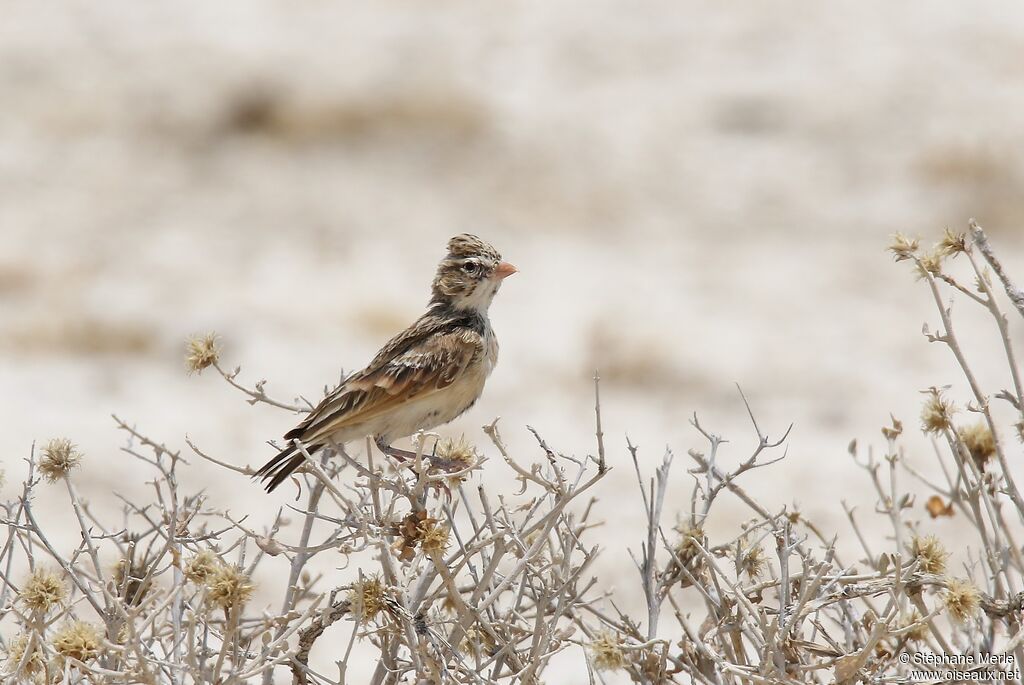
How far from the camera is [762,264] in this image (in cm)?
1561

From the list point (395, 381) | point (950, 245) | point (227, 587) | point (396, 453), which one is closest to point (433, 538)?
point (227, 587)

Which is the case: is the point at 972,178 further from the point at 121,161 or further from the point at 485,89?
the point at 121,161

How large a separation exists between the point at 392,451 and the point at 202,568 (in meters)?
1.62

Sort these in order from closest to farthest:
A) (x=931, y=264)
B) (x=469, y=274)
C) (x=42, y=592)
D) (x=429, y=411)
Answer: (x=42, y=592) < (x=931, y=264) < (x=429, y=411) < (x=469, y=274)

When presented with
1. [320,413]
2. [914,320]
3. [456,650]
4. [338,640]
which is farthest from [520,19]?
[456,650]

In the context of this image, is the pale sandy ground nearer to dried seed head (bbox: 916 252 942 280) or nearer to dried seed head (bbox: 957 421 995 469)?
dried seed head (bbox: 957 421 995 469)

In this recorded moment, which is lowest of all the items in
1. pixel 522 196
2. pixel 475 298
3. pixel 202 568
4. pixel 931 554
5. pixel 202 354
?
pixel 931 554

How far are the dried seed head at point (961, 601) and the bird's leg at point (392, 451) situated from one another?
6.72 feet

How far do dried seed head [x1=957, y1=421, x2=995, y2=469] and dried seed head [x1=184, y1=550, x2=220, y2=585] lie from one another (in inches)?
102

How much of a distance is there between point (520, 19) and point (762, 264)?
539cm

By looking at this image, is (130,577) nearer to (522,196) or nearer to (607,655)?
(607,655)

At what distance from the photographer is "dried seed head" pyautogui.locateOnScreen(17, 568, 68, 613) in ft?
12.7

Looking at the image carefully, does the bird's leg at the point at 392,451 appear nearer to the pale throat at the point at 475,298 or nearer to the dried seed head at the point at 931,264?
the pale throat at the point at 475,298

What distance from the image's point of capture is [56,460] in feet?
13.9
